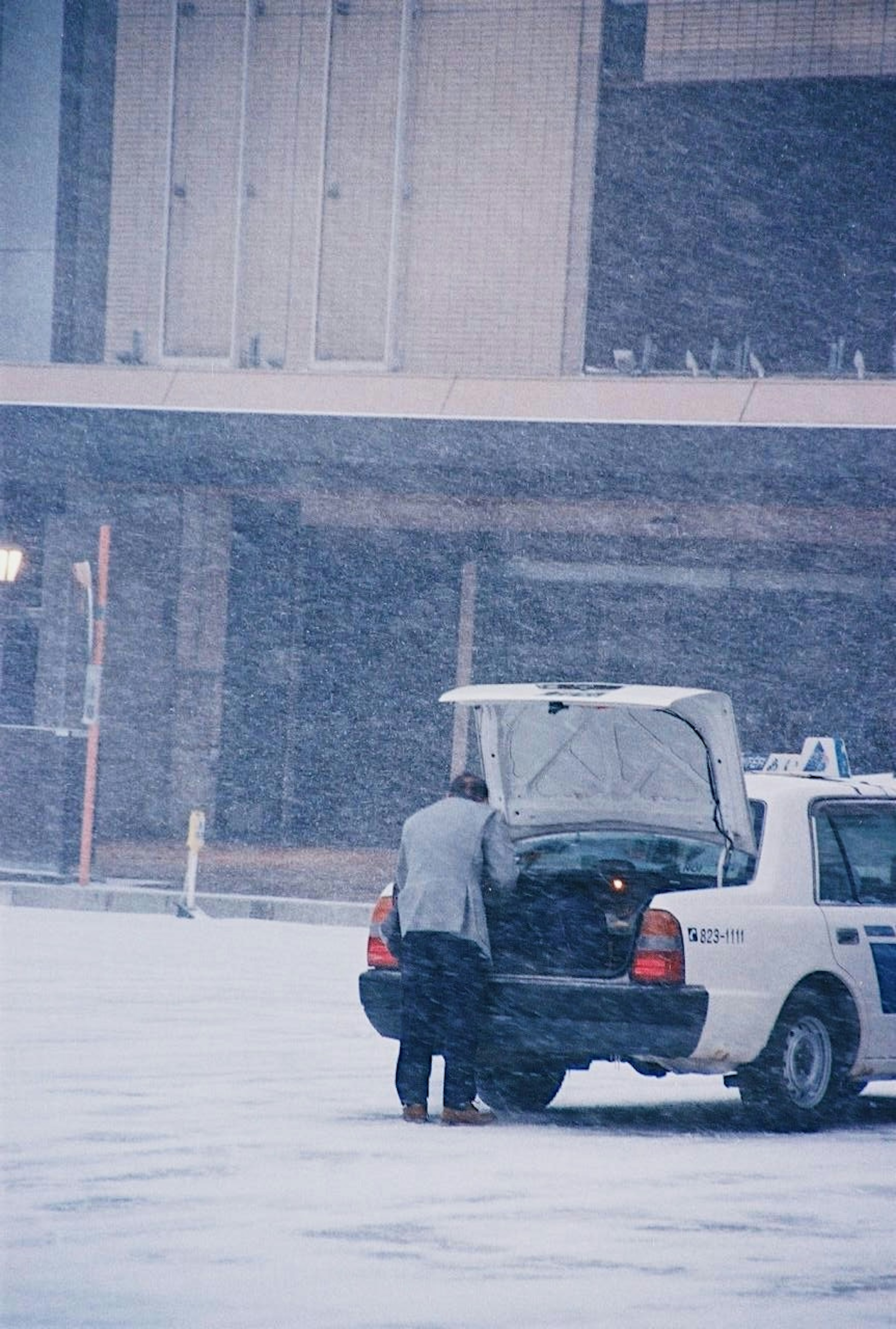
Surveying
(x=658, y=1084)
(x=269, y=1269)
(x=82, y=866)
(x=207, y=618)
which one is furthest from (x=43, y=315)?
(x=269, y=1269)

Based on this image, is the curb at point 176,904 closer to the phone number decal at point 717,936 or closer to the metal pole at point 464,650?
the metal pole at point 464,650

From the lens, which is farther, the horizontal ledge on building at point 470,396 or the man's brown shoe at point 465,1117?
the horizontal ledge on building at point 470,396

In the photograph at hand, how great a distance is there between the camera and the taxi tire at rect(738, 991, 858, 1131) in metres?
10.3

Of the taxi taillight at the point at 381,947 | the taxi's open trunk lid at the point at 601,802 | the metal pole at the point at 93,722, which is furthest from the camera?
the metal pole at the point at 93,722

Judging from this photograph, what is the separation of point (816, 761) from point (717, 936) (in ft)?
8.90

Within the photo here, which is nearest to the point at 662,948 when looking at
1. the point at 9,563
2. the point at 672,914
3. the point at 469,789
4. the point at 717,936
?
the point at 672,914

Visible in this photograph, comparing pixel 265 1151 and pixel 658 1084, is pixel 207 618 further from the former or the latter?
pixel 265 1151

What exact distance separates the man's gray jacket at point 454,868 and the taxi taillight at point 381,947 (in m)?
0.21

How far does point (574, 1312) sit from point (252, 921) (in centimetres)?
1460

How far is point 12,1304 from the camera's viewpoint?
20.5 feet

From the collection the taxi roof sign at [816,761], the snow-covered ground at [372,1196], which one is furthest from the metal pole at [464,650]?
the taxi roof sign at [816,761]

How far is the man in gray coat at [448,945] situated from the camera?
10.2 m

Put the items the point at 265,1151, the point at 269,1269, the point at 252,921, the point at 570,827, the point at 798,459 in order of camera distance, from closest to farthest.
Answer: the point at 269,1269, the point at 265,1151, the point at 570,827, the point at 252,921, the point at 798,459

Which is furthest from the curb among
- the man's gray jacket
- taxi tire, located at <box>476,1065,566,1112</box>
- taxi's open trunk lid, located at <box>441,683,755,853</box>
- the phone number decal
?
the phone number decal
